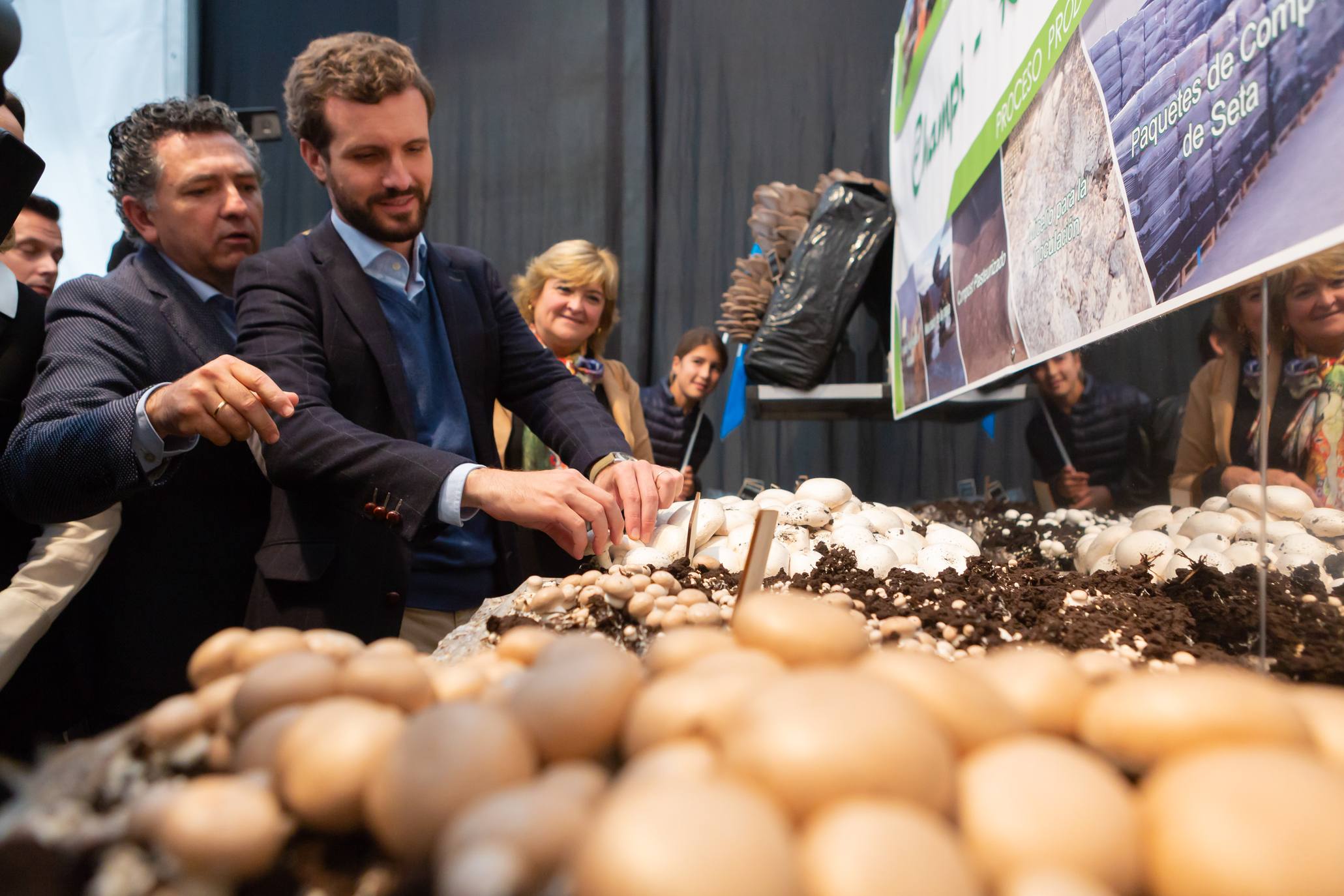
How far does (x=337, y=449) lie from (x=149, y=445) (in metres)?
0.20

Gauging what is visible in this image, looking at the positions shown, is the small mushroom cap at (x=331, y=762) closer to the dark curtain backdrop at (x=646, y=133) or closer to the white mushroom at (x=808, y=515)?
the white mushroom at (x=808, y=515)

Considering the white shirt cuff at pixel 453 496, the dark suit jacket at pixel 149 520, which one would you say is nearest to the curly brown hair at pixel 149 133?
the dark suit jacket at pixel 149 520

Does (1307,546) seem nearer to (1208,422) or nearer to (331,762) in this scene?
(1208,422)

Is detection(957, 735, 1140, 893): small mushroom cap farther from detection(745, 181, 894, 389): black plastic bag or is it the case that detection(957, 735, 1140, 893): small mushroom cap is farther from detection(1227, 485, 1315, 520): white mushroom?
detection(745, 181, 894, 389): black plastic bag

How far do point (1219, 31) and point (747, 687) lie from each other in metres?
0.73

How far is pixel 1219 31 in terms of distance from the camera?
0.68 metres

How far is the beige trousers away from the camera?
1244mm

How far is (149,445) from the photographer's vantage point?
92 centimetres

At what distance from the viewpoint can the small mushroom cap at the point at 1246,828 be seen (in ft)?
0.75

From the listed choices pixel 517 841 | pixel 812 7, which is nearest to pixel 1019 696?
pixel 517 841

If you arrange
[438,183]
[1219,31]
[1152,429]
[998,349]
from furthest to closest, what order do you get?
1. [438,183]
2. [998,349]
3. [1152,429]
4. [1219,31]

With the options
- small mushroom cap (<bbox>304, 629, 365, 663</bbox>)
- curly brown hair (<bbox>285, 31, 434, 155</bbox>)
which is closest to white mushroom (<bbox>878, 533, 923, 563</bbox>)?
small mushroom cap (<bbox>304, 629, 365, 663</bbox>)

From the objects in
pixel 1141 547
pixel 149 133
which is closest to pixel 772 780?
pixel 1141 547

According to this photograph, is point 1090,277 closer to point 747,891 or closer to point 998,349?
point 998,349
